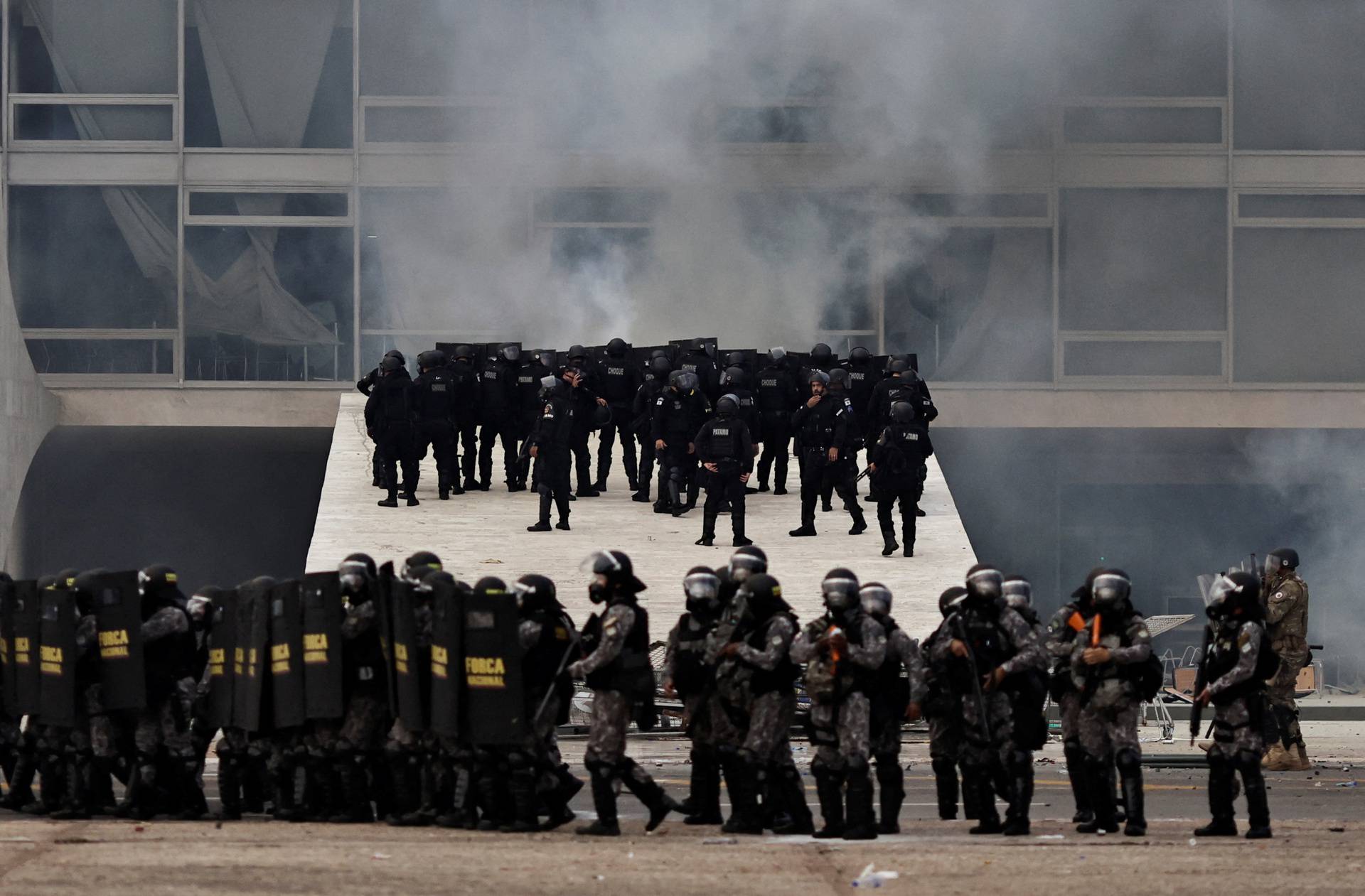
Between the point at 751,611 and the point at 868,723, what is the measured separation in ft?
2.69

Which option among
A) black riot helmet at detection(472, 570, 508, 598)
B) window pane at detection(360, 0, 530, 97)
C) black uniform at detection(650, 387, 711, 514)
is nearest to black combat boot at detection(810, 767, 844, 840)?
black riot helmet at detection(472, 570, 508, 598)

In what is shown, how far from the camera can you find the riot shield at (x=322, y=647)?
11.1m

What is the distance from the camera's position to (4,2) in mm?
26016

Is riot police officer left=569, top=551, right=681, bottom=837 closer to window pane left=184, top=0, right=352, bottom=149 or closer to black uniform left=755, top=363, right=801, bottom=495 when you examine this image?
black uniform left=755, top=363, right=801, bottom=495

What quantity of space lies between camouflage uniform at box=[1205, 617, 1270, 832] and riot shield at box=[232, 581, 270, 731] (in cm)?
495

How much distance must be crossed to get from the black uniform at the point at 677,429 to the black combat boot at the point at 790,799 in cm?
838

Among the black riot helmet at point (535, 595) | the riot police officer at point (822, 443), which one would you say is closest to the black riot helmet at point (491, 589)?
the black riot helmet at point (535, 595)

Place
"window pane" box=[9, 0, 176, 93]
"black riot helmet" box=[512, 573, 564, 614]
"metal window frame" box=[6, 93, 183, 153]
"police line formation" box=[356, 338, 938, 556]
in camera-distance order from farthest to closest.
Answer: "window pane" box=[9, 0, 176, 93], "metal window frame" box=[6, 93, 183, 153], "police line formation" box=[356, 338, 938, 556], "black riot helmet" box=[512, 573, 564, 614]

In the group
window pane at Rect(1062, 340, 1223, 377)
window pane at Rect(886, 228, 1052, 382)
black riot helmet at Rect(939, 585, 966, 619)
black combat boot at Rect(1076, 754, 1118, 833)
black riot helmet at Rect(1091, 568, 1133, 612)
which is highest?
window pane at Rect(886, 228, 1052, 382)

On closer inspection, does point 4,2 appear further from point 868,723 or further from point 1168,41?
point 868,723

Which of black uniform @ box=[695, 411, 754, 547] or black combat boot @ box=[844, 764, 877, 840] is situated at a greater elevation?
black uniform @ box=[695, 411, 754, 547]

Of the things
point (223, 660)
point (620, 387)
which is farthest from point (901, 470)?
point (223, 660)

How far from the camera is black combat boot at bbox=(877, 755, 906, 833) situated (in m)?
11.0

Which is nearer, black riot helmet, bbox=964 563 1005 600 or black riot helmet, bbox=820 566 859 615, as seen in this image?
black riot helmet, bbox=820 566 859 615
